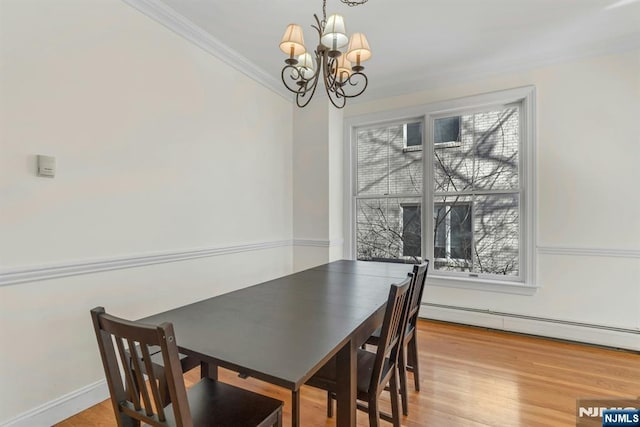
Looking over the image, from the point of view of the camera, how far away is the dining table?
99cm

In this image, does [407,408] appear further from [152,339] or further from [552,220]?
[552,220]

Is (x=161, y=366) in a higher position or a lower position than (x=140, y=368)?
lower

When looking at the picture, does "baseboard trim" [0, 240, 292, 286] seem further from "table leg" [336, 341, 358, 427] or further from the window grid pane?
the window grid pane

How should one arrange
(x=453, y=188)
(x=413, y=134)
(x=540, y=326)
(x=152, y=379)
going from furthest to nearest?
1. (x=413, y=134)
2. (x=453, y=188)
3. (x=540, y=326)
4. (x=152, y=379)

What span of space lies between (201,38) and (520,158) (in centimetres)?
317

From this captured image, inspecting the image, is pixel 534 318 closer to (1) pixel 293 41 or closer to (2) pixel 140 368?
(1) pixel 293 41

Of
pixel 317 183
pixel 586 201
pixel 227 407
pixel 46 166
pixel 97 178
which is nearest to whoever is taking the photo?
pixel 227 407

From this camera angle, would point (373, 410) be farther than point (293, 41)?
No

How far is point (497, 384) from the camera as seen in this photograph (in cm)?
219

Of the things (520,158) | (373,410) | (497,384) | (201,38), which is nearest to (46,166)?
(201,38)

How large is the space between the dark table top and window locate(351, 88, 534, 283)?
1728 mm

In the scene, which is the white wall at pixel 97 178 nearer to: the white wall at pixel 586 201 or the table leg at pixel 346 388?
the table leg at pixel 346 388

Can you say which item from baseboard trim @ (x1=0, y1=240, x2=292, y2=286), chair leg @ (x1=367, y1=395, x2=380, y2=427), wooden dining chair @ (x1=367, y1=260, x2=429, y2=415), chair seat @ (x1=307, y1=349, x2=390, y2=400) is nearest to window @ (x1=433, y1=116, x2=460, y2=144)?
wooden dining chair @ (x1=367, y1=260, x2=429, y2=415)

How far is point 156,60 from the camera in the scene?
7.47ft
